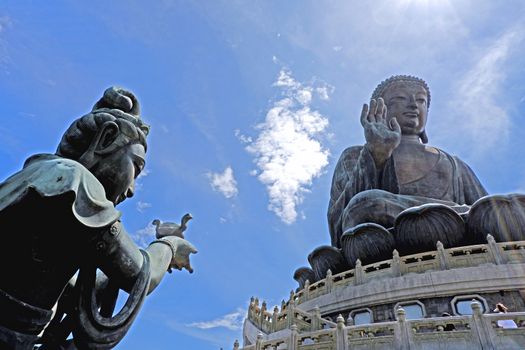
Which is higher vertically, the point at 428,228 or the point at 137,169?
the point at 428,228

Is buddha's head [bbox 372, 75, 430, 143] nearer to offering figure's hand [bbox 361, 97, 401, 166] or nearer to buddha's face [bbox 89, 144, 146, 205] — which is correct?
offering figure's hand [bbox 361, 97, 401, 166]

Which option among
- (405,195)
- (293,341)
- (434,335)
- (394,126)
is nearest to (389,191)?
(405,195)

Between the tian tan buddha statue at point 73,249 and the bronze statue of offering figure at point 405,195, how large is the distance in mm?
12751

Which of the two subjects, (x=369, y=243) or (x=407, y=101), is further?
(x=407, y=101)

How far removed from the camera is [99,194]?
2.32 meters

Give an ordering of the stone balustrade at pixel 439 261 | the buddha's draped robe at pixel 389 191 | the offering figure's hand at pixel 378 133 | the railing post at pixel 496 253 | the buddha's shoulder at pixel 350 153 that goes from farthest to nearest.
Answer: the buddha's shoulder at pixel 350 153, the offering figure's hand at pixel 378 133, the buddha's draped robe at pixel 389 191, the stone balustrade at pixel 439 261, the railing post at pixel 496 253

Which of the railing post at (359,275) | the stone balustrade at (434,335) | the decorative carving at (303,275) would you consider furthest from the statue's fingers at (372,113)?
the stone balustrade at (434,335)

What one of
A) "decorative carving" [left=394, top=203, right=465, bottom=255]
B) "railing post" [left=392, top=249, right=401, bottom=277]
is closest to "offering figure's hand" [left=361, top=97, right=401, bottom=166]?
"decorative carving" [left=394, top=203, right=465, bottom=255]

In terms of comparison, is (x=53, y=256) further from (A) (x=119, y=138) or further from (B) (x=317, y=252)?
(B) (x=317, y=252)

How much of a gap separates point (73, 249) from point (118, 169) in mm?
681

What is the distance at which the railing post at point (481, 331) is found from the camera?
22.4ft

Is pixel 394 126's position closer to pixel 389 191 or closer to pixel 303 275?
pixel 389 191

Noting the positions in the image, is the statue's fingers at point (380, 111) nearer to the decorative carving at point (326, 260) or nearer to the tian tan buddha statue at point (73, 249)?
the decorative carving at point (326, 260)

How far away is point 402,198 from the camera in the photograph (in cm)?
1620
